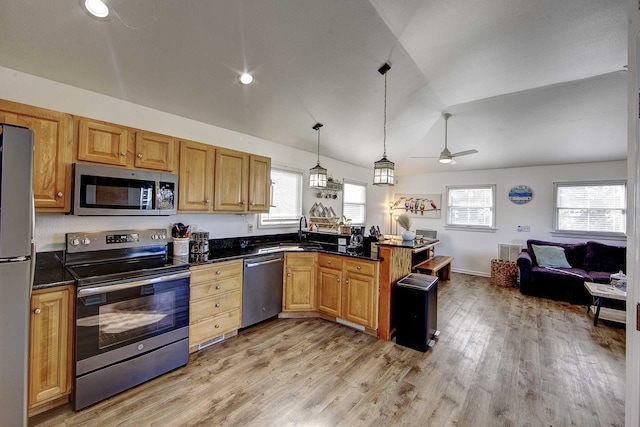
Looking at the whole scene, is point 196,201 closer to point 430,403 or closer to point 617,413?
point 430,403

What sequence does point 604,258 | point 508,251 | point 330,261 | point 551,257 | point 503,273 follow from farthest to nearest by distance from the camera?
point 508,251
point 503,273
point 551,257
point 604,258
point 330,261

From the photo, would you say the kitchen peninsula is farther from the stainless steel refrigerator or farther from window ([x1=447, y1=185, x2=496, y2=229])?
window ([x1=447, y1=185, x2=496, y2=229])

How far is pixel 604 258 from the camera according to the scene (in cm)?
477

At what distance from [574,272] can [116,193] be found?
6772 mm

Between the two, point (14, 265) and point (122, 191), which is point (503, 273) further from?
point (14, 265)

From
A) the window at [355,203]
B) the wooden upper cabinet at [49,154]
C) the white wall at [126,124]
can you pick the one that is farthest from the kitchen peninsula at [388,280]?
the wooden upper cabinet at [49,154]

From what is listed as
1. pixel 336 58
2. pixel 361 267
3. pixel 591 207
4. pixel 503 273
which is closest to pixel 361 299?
pixel 361 267

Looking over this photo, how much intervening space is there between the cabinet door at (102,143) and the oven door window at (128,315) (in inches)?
43.2

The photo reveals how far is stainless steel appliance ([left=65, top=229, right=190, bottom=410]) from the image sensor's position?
1.91m

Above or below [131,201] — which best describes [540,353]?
below

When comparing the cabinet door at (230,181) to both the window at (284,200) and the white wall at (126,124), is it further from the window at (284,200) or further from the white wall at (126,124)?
the window at (284,200)

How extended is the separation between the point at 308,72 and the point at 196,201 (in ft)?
6.03

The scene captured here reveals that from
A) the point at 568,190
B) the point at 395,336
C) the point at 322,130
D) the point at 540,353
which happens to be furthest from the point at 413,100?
the point at 568,190

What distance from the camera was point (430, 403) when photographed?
6.78 ft
